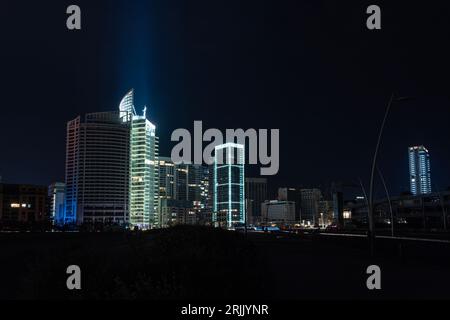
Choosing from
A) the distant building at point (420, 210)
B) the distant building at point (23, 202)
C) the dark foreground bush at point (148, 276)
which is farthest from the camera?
the distant building at point (23, 202)

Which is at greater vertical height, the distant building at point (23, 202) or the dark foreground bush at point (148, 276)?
the distant building at point (23, 202)

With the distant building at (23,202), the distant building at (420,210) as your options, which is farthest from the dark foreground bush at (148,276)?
the distant building at (23,202)

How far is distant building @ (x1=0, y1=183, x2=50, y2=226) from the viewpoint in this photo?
17212 cm

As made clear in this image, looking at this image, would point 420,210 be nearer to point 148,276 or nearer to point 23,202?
point 23,202

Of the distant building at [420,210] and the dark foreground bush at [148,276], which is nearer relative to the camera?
the dark foreground bush at [148,276]

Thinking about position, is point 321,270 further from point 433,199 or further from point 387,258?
point 433,199

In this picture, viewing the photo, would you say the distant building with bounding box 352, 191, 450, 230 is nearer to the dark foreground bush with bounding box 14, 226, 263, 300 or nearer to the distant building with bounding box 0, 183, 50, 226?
the dark foreground bush with bounding box 14, 226, 263, 300

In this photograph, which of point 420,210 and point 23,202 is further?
point 23,202

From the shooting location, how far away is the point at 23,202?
175750mm

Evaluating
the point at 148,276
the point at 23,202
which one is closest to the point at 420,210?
the point at 23,202

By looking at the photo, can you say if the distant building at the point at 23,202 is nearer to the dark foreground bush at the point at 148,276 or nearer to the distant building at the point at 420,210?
the distant building at the point at 420,210

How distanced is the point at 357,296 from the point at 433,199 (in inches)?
5381

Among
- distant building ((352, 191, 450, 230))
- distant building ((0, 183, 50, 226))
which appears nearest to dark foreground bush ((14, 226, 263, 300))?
distant building ((352, 191, 450, 230))

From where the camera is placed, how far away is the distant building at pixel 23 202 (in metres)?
172
